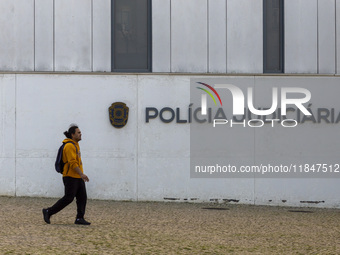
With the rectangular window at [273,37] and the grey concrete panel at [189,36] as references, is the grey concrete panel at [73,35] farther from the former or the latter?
the rectangular window at [273,37]

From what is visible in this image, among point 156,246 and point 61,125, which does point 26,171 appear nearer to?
point 61,125

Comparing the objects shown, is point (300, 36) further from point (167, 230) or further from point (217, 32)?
point (167, 230)

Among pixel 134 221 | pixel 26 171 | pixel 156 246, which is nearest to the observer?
pixel 156 246

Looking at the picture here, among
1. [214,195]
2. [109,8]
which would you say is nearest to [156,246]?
[214,195]

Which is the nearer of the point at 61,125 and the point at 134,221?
the point at 134,221

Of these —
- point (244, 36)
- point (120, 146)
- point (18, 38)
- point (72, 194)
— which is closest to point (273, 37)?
point (244, 36)

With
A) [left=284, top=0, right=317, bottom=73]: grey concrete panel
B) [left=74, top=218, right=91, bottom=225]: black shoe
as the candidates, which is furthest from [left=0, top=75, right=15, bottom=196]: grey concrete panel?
[left=284, top=0, right=317, bottom=73]: grey concrete panel

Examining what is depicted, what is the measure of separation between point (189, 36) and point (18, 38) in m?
4.27

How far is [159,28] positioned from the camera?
18.6 m

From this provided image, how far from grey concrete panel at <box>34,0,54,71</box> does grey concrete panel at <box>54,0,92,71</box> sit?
0.15 m

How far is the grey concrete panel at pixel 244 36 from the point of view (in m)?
18.7

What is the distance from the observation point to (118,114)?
18.5 meters

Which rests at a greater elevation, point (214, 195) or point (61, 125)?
point (61, 125)

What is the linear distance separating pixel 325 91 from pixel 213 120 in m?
2.92
